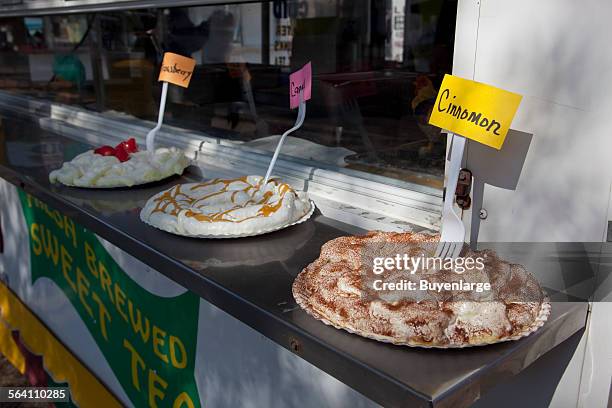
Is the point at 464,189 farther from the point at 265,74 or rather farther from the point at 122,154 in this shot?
the point at 265,74

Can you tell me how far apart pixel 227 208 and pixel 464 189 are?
0.53 meters

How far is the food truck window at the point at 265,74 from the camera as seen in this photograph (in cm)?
187

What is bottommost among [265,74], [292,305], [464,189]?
[292,305]

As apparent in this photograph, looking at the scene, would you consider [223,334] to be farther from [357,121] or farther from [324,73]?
[324,73]

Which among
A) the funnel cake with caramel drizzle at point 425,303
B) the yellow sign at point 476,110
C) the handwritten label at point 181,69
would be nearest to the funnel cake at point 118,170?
the handwritten label at point 181,69

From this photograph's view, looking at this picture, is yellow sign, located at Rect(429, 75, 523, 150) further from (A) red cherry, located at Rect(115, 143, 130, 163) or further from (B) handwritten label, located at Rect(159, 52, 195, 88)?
(A) red cherry, located at Rect(115, 143, 130, 163)

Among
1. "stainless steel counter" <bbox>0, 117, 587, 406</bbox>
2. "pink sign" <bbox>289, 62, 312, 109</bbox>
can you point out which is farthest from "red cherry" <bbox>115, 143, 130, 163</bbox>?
"pink sign" <bbox>289, 62, 312, 109</bbox>

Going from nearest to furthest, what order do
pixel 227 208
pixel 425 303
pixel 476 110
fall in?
1. pixel 425 303
2. pixel 476 110
3. pixel 227 208

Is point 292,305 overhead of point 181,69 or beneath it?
beneath

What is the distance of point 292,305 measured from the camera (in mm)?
979

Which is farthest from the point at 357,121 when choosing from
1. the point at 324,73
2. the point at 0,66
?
the point at 0,66

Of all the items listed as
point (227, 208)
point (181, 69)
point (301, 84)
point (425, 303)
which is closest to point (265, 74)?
point (181, 69)

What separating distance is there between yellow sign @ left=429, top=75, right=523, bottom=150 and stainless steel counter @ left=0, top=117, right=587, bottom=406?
0.31 meters

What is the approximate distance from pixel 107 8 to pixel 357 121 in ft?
3.43
